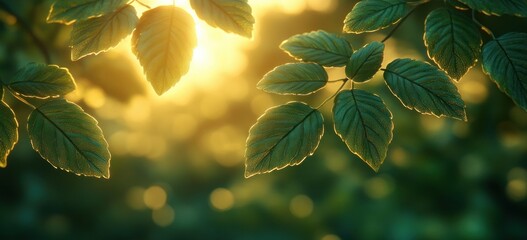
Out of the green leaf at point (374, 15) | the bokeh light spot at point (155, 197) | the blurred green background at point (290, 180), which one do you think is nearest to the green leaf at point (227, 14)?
the green leaf at point (374, 15)

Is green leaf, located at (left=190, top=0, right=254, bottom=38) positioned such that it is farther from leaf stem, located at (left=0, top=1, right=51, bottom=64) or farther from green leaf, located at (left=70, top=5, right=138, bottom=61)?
leaf stem, located at (left=0, top=1, right=51, bottom=64)

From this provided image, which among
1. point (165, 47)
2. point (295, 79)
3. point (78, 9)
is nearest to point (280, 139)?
point (295, 79)

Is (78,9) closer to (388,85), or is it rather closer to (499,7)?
(388,85)

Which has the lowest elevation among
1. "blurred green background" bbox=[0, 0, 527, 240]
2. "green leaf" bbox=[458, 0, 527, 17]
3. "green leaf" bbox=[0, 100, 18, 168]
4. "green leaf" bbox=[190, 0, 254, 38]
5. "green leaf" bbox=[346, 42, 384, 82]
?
"blurred green background" bbox=[0, 0, 527, 240]

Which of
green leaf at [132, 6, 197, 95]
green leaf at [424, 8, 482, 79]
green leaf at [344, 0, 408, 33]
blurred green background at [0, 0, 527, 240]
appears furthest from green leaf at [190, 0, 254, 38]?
blurred green background at [0, 0, 527, 240]

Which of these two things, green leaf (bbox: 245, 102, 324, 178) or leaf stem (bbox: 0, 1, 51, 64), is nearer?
green leaf (bbox: 245, 102, 324, 178)
